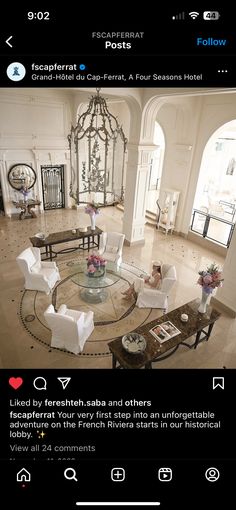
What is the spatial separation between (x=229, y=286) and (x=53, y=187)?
8.55 meters

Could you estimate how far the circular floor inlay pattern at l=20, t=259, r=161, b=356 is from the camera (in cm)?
495

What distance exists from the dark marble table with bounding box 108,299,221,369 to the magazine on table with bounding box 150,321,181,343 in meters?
Answer: 0.05

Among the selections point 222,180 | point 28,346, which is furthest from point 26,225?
point 222,180

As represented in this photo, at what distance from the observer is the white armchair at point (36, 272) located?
5832 millimetres

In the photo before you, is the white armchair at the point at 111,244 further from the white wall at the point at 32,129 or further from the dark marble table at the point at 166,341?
the white wall at the point at 32,129

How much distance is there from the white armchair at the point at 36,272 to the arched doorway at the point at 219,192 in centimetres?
549

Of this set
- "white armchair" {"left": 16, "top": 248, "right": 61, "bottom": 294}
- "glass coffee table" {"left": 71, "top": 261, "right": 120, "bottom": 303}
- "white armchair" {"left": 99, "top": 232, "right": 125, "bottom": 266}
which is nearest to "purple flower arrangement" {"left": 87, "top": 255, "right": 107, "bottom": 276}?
"glass coffee table" {"left": 71, "top": 261, "right": 120, "bottom": 303}

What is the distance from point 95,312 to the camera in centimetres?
564

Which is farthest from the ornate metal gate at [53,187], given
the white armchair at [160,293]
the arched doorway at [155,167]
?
the white armchair at [160,293]
